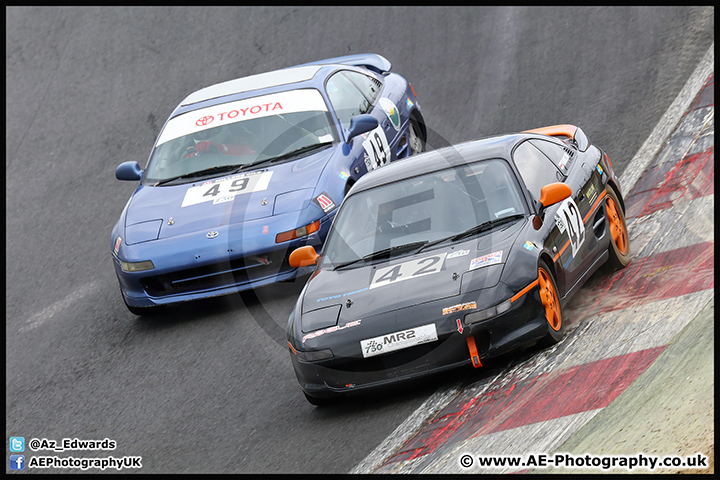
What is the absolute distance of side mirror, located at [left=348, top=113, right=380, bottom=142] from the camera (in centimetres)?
877

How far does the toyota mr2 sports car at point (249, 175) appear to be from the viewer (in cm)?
780

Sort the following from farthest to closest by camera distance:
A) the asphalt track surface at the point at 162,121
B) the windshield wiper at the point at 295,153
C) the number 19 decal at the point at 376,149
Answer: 1. the number 19 decal at the point at 376,149
2. the windshield wiper at the point at 295,153
3. the asphalt track surface at the point at 162,121

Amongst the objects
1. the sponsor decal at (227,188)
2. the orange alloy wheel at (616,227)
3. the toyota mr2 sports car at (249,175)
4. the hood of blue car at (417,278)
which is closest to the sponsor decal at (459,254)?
the hood of blue car at (417,278)

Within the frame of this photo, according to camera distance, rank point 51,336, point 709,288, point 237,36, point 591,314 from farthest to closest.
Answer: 1. point 237,36
2. point 51,336
3. point 591,314
4. point 709,288

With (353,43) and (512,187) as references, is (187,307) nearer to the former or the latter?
(512,187)

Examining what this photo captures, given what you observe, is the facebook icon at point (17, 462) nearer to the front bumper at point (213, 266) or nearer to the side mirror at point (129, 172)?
the front bumper at point (213, 266)

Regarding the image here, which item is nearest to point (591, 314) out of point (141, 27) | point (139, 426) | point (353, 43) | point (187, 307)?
point (139, 426)

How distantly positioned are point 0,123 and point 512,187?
32.5 ft

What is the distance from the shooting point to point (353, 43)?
45.4ft

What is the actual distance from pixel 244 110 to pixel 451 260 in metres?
4.09

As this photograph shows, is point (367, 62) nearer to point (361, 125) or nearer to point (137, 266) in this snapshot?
point (361, 125)

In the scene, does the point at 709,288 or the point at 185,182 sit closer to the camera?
the point at 709,288

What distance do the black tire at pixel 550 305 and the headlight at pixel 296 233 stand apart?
2.49 metres

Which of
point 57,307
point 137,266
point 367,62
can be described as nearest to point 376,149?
point 367,62
